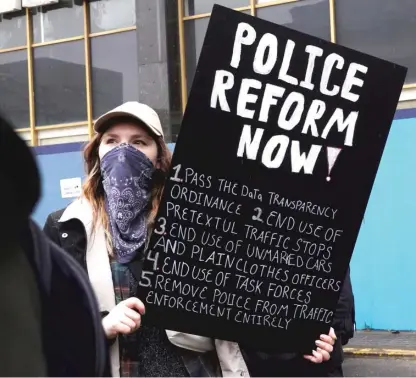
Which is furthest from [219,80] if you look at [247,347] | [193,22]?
[193,22]

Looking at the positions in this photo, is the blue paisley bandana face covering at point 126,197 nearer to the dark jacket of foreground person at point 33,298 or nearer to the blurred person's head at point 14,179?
the dark jacket of foreground person at point 33,298

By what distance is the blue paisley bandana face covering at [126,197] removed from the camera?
2.14 m

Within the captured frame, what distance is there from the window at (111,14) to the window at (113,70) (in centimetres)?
15

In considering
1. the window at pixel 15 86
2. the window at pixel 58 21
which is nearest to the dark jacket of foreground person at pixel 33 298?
the window at pixel 58 21

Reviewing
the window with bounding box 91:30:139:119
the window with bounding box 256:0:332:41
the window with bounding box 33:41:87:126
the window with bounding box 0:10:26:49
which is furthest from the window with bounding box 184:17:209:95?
the window with bounding box 0:10:26:49

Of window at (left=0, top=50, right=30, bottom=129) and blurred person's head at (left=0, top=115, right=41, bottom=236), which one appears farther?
window at (left=0, top=50, right=30, bottom=129)

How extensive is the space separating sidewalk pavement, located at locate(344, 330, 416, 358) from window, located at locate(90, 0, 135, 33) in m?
5.66

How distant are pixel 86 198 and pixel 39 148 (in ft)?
29.0

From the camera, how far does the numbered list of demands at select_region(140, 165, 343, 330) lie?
204 centimetres

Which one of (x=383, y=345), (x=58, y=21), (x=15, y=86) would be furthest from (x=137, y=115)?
(x=15, y=86)

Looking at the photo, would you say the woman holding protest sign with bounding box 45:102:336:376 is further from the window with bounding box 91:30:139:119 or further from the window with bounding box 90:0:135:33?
the window with bounding box 90:0:135:33

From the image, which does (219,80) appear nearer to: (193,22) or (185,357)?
(185,357)

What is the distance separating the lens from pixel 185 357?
2104 millimetres

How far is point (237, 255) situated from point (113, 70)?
28.3 ft
